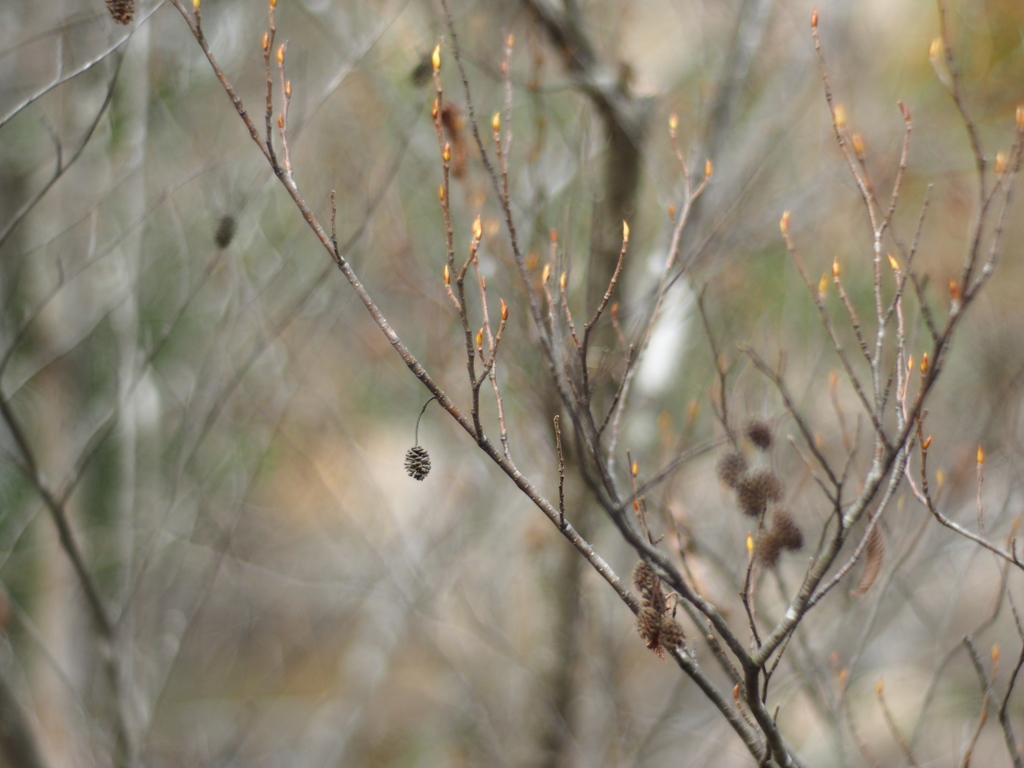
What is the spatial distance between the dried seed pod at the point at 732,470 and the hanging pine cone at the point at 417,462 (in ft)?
2.99

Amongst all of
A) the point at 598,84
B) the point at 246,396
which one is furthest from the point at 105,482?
the point at 598,84

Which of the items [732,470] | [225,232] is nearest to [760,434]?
[732,470]

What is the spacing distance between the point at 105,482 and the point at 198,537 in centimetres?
153

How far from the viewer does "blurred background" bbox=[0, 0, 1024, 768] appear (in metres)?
3.04

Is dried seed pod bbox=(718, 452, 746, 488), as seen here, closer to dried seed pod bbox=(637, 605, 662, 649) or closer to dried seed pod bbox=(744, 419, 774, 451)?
dried seed pod bbox=(744, 419, 774, 451)

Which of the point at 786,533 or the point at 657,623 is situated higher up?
the point at 786,533

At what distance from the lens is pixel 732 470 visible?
2.29m

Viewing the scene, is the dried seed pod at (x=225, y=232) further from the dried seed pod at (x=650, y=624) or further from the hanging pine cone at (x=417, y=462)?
the dried seed pod at (x=650, y=624)

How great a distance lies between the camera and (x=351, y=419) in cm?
749

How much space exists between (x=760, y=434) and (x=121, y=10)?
2201 mm

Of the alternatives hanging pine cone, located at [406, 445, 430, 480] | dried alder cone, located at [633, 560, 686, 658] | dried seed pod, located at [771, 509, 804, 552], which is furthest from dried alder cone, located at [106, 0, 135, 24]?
dried seed pod, located at [771, 509, 804, 552]

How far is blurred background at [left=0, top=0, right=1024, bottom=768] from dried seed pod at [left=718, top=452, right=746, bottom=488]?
0.14 metres

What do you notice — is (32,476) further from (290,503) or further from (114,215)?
(290,503)

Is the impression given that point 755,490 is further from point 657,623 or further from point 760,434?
point 657,623
